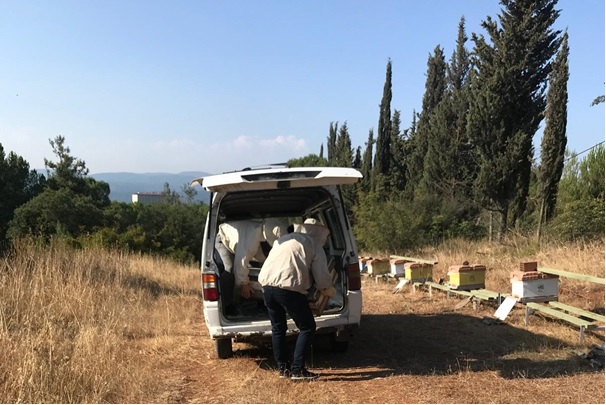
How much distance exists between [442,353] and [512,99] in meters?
20.2

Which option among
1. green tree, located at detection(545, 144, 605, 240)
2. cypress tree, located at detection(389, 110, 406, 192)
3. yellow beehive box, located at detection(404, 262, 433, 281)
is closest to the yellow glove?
yellow beehive box, located at detection(404, 262, 433, 281)

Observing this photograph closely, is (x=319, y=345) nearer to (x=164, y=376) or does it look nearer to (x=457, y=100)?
(x=164, y=376)

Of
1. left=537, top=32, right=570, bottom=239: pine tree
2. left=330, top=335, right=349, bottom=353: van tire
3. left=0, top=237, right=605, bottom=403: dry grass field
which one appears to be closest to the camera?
left=0, top=237, right=605, bottom=403: dry grass field

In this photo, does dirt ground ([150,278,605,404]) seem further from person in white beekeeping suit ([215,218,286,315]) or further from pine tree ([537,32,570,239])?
pine tree ([537,32,570,239])

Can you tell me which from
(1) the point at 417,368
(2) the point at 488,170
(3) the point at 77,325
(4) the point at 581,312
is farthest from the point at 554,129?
(3) the point at 77,325

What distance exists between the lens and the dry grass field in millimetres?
4832

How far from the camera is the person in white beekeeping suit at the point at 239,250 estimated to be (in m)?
6.65

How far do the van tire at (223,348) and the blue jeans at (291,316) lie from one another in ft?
3.40

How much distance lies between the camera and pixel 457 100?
105 feet

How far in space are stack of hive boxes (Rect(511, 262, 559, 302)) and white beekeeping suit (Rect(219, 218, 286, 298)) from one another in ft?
12.4

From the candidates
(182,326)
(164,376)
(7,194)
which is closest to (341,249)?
(164,376)

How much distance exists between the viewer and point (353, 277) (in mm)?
6078

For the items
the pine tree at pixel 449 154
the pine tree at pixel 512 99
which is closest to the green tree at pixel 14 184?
the pine tree at pixel 449 154

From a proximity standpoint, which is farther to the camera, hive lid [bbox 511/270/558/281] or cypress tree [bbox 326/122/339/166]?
cypress tree [bbox 326/122/339/166]
